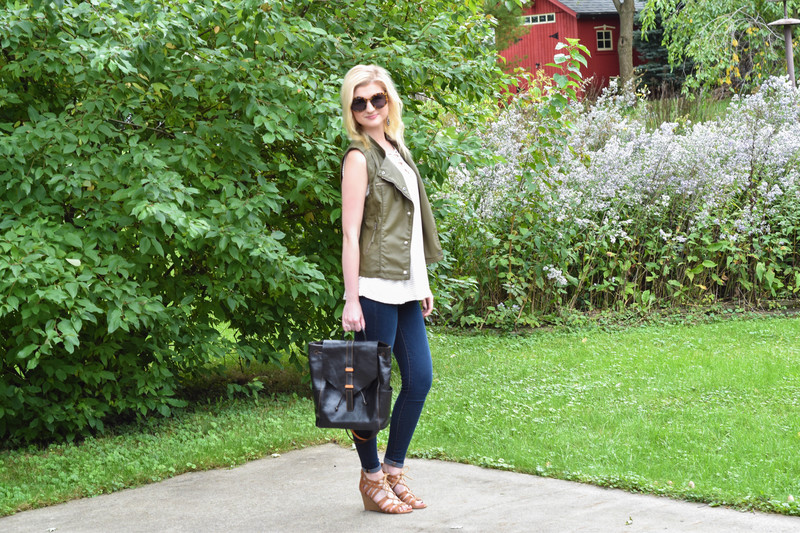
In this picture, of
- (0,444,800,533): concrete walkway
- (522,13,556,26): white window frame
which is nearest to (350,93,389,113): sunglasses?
(0,444,800,533): concrete walkway

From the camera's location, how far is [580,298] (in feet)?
30.8

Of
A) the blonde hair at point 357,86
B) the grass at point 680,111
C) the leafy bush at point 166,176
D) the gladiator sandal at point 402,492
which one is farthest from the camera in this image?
the grass at point 680,111

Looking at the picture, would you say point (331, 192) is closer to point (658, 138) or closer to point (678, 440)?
point (678, 440)

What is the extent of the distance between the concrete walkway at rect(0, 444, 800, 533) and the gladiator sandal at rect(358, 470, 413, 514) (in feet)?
0.12

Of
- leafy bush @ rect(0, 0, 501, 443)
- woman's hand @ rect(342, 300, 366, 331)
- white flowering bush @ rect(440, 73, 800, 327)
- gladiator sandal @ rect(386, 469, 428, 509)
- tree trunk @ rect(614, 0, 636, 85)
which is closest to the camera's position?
woman's hand @ rect(342, 300, 366, 331)

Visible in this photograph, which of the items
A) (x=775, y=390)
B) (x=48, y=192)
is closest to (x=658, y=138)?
(x=775, y=390)

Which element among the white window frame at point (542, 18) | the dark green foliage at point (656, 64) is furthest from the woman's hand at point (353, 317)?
the white window frame at point (542, 18)

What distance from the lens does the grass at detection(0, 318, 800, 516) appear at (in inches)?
177

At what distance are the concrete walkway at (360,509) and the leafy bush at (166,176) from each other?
35.6 inches

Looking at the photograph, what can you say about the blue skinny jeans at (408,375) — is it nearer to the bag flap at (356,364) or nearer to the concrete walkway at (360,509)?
the bag flap at (356,364)

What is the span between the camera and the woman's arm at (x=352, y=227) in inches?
148

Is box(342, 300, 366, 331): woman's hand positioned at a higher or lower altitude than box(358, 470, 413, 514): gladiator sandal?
higher

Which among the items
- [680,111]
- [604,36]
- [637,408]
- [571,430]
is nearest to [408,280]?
[571,430]

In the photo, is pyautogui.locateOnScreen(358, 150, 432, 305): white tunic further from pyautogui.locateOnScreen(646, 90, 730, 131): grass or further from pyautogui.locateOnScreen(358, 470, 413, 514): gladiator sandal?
pyautogui.locateOnScreen(646, 90, 730, 131): grass
